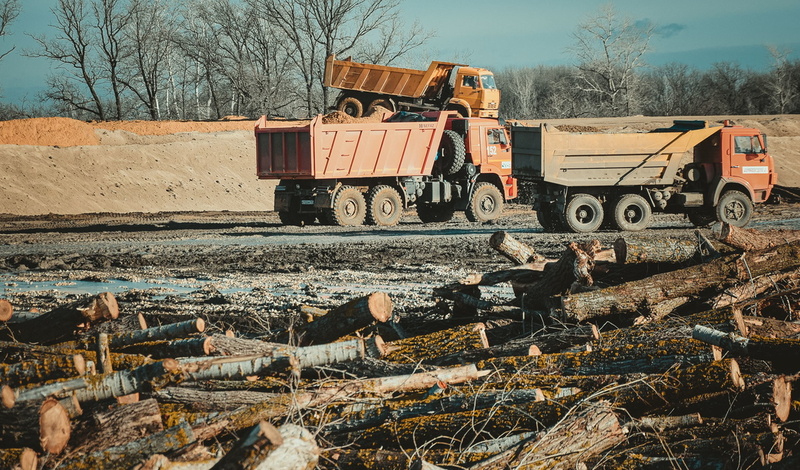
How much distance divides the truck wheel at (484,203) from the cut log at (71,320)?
50.9ft

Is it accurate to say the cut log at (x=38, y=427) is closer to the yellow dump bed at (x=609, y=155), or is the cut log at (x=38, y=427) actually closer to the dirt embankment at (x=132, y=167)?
the yellow dump bed at (x=609, y=155)

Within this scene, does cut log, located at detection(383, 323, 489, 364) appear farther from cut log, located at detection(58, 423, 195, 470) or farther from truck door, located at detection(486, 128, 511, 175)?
truck door, located at detection(486, 128, 511, 175)

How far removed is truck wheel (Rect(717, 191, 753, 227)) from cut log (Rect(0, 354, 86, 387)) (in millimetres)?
15036

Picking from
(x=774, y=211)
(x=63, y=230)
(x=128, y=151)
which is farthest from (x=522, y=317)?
(x=128, y=151)

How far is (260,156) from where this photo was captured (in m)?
19.1

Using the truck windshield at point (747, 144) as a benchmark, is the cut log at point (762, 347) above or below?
below

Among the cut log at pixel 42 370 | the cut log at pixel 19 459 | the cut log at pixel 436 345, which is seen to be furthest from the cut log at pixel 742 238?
the cut log at pixel 19 459

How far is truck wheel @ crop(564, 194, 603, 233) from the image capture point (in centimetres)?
1678

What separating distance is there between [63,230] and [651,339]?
17095 mm

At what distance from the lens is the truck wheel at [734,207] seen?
1689 cm

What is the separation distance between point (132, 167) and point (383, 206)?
1220 centimetres

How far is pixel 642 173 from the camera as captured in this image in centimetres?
1672

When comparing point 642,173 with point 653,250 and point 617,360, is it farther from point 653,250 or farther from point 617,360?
point 617,360

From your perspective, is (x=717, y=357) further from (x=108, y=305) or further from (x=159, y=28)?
(x=159, y=28)
